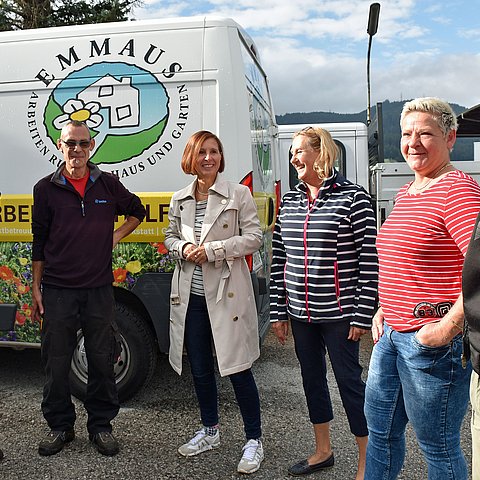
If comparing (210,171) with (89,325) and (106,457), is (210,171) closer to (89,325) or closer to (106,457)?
(89,325)

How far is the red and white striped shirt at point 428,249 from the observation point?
1.88m

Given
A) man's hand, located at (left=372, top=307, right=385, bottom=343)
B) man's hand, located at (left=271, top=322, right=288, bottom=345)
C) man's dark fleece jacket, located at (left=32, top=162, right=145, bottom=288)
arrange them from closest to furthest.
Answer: man's hand, located at (left=372, top=307, right=385, bottom=343) < man's hand, located at (left=271, top=322, right=288, bottom=345) < man's dark fleece jacket, located at (left=32, top=162, right=145, bottom=288)

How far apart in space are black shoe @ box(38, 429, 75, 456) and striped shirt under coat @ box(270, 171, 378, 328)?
1603 mm

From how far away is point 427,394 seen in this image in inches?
79.3

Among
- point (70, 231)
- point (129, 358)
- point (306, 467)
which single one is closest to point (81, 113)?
point (70, 231)

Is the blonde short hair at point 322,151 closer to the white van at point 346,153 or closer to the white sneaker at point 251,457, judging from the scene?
the white sneaker at point 251,457

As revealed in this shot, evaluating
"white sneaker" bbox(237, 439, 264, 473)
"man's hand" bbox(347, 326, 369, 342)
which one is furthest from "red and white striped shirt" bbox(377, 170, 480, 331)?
"white sneaker" bbox(237, 439, 264, 473)

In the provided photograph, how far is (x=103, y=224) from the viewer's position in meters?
3.23

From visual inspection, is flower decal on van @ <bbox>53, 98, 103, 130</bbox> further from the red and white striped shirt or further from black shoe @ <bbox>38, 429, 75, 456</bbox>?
the red and white striped shirt

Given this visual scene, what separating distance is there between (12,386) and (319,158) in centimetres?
306

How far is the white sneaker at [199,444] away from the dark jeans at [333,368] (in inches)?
25.3

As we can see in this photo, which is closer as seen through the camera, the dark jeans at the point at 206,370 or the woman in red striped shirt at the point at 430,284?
the woman in red striped shirt at the point at 430,284

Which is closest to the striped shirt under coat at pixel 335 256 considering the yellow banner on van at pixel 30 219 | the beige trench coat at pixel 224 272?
the beige trench coat at pixel 224 272

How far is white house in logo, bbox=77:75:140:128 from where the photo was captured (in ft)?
11.7
